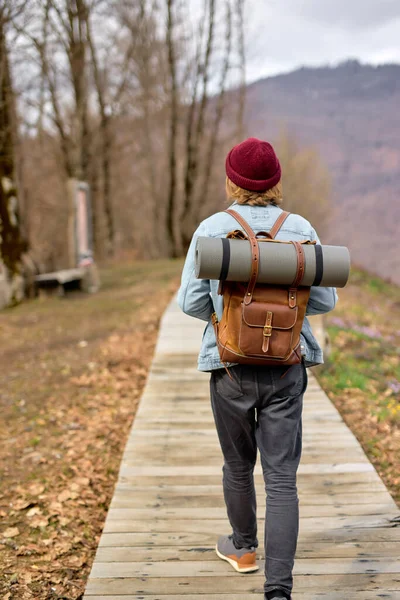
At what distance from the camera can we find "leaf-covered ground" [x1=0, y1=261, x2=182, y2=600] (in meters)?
3.48

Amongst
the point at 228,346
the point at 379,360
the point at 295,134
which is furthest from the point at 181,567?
the point at 295,134

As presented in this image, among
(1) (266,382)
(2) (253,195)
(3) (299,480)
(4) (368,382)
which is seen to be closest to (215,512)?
(3) (299,480)

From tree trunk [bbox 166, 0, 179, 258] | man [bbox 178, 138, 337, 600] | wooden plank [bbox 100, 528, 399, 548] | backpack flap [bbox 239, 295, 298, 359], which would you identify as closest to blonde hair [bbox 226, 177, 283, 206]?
man [bbox 178, 138, 337, 600]

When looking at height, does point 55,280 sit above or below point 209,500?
below

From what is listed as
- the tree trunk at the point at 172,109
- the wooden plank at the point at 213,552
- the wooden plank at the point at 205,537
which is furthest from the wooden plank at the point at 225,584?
the tree trunk at the point at 172,109

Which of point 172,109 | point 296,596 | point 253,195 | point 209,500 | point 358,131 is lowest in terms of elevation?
point 209,500

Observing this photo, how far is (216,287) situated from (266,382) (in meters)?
0.45

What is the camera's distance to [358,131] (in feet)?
338

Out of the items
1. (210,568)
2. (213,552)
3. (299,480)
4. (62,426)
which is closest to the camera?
(210,568)

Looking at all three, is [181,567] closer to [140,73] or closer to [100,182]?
[140,73]

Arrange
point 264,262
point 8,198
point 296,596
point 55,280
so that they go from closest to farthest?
point 264,262 → point 296,596 → point 8,198 → point 55,280

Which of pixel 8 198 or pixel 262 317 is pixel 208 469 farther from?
pixel 8 198

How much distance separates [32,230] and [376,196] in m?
70.8

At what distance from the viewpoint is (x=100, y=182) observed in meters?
31.6
